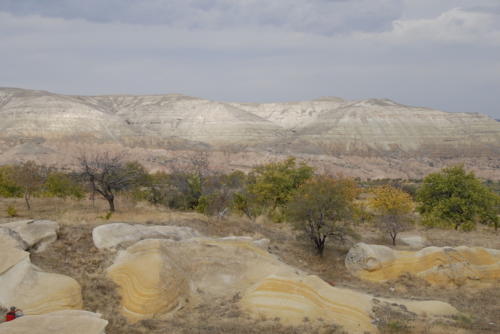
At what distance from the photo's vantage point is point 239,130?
137m

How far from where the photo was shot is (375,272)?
60.7 feet

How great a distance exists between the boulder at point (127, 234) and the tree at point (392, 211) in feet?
45.5

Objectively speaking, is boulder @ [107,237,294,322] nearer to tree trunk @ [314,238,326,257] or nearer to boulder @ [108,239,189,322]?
boulder @ [108,239,189,322]

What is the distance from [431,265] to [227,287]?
10554 mm

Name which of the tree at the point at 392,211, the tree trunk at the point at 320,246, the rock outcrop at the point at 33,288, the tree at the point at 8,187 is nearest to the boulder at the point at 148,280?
the rock outcrop at the point at 33,288

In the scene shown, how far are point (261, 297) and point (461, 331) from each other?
5663 mm

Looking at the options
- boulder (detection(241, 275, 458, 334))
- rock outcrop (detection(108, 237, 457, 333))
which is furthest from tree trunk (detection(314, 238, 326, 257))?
boulder (detection(241, 275, 458, 334))

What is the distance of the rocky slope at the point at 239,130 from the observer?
105 meters

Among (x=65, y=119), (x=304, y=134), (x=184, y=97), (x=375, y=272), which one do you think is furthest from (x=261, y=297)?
(x=184, y=97)

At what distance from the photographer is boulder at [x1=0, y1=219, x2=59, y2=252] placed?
14.1 meters

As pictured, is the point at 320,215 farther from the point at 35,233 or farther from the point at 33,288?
the point at 33,288

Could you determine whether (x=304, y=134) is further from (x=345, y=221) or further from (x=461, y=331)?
(x=461, y=331)

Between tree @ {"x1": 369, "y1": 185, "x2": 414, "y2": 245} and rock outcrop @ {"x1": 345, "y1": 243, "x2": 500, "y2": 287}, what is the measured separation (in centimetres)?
544

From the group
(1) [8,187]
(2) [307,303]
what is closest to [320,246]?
(2) [307,303]
